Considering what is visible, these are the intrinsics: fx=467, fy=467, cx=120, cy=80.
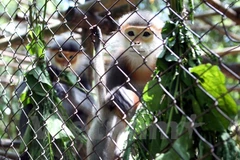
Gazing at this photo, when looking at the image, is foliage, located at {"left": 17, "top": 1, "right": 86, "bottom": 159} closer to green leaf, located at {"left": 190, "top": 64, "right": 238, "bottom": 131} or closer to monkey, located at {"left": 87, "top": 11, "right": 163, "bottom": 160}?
monkey, located at {"left": 87, "top": 11, "right": 163, "bottom": 160}

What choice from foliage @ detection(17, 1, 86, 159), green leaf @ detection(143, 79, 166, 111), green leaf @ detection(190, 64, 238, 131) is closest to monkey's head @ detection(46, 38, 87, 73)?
foliage @ detection(17, 1, 86, 159)

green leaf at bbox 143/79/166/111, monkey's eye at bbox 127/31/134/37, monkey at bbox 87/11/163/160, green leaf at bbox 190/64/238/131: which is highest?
monkey's eye at bbox 127/31/134/37

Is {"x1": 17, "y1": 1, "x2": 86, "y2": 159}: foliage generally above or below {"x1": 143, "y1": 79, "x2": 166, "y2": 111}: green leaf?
above

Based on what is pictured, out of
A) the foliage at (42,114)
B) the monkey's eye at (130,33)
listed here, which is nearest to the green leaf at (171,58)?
the foliage at (42,114)

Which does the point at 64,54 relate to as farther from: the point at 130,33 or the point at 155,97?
the point at 155,97

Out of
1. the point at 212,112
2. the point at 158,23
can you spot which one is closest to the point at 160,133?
the point at 212,112

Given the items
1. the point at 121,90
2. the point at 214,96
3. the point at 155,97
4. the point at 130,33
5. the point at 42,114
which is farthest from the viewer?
the point at 130,33

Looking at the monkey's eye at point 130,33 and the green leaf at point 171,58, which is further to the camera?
the monkey's eye at point 130,33

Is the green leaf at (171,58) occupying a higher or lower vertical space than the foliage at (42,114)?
lower

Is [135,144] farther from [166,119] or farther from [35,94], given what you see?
[35,94]

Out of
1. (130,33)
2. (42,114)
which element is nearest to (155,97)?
(42,114)

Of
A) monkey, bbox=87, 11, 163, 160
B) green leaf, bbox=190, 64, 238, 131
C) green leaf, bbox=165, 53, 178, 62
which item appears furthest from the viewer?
monkey, bbox=87, 11, 163, 160

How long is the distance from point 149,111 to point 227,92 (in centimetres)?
28

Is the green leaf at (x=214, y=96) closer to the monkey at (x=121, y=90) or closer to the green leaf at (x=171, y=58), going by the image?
the green leaf at (x=171, y=58)
